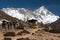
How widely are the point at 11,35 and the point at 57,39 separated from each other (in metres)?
5.66

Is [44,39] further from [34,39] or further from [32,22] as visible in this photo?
[32,22]

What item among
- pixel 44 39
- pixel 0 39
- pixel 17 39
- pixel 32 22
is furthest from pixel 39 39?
pixel 32 22

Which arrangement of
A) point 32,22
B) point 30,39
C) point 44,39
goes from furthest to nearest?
point 32,22, point 44,39, point 30,39

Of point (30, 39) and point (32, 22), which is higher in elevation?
point (32, 22)

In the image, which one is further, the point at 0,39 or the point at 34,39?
the point at 0,39

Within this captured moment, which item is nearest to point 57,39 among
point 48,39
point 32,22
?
point 48,39

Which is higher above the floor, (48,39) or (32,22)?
(32,22)

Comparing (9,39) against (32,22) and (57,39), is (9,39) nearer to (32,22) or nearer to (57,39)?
(57,39)

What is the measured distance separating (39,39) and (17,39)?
2515 millimetres

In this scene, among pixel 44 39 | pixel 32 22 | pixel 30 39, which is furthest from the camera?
pixel 32 22

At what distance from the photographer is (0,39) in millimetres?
27672

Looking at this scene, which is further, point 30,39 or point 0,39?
point 0,39

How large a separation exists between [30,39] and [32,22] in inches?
1267

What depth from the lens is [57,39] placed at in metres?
28.5
